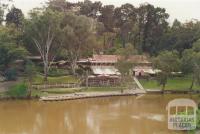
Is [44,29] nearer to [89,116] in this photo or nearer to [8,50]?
[8,50]

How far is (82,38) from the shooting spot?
43.2 m

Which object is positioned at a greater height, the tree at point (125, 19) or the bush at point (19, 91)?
the tree at point (125, 19)

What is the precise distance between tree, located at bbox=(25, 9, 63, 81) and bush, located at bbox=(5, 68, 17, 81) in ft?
9.35

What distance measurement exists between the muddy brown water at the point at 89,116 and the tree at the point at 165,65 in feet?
6.38

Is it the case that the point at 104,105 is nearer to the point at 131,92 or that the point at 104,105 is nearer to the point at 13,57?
the point at 131,92

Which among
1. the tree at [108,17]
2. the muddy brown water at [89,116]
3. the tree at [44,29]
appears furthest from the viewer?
the tree at [108,17]

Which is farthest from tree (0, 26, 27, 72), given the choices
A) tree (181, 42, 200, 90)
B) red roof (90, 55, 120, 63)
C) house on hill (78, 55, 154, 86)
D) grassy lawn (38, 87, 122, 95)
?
tree (181, 42, 200, 90)

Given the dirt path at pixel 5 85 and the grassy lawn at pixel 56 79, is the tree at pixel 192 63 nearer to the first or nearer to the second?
the grassy lawn at pixel 56 79

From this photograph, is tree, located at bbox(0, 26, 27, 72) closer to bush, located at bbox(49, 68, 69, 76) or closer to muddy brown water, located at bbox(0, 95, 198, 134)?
bush, located at bbox(49, 68, 69, 76)

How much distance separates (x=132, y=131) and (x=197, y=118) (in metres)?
3.68

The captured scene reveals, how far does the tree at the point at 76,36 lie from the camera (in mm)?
42359

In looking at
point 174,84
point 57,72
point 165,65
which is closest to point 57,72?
point 57,72

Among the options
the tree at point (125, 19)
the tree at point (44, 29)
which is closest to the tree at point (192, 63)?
the tree at point (44, 29)

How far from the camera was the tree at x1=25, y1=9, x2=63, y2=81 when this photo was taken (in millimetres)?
41156
